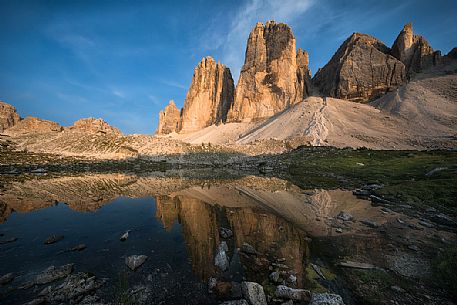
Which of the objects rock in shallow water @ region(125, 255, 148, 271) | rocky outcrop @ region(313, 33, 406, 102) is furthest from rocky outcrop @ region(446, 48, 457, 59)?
rock in shallow water @ region(125, 255, 148, 271)

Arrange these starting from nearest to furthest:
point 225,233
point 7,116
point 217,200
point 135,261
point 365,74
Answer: point 135,261
point 225,233
point 217,200
point 365,74
point 7,116

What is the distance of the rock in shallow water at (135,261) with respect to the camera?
602 cm

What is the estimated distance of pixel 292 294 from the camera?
Result: 4754 mm

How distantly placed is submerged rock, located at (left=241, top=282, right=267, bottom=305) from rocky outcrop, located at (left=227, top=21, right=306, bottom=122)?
104 meters

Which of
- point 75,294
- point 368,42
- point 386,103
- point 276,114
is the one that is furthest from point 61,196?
point 368,42

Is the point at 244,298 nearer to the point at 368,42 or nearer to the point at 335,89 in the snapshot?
the point at 335,89

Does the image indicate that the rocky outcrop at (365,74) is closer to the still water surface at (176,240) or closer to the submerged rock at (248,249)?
the still water surface at (176,240)

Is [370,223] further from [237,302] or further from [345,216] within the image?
[237,302]

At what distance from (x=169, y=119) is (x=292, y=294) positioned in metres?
164

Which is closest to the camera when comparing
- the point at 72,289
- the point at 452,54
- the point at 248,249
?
the point at 72,289

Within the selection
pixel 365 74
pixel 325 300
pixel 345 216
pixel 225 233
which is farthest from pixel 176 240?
pixel 365 74

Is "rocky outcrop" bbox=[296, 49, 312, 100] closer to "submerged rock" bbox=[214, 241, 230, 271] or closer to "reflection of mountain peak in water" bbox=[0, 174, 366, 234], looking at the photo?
"reflection of mountain peak in water" bbox=[0, 174, 366, 234]

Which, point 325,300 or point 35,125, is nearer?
point 325,300

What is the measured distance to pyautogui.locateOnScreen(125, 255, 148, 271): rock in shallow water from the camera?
6.02 metres
